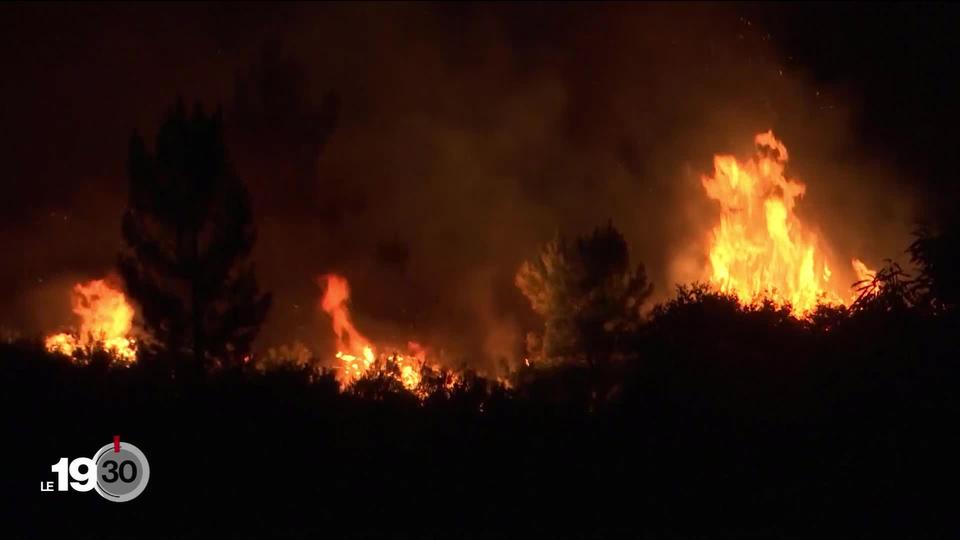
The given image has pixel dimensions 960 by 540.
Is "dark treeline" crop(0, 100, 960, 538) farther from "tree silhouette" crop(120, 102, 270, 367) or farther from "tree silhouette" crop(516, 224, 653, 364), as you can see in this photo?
"tree silhouette" crop(516, 224, 653, 364)

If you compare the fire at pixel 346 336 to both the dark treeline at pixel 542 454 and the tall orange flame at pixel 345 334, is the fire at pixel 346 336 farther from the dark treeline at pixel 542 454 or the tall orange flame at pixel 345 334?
the dark treeline at pixel 542 454

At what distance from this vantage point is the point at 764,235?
35406 millimetres

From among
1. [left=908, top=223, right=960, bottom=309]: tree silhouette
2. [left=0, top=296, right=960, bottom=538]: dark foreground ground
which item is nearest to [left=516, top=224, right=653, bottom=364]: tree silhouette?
[left=908, top=223, right=960, bottom=309]: tree silhouette

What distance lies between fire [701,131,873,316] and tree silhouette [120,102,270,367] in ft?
54.1

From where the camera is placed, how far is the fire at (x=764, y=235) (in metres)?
32.9

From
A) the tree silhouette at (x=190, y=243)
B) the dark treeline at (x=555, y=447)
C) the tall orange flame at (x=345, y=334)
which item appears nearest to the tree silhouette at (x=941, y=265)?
the dark treeline at (x=555, y=447)

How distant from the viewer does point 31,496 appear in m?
9.12

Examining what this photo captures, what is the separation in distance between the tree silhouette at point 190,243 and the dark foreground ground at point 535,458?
8.03m

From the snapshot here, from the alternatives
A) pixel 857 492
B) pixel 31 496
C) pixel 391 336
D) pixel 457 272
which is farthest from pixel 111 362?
pixel 457 272

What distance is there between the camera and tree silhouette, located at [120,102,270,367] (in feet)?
68.2

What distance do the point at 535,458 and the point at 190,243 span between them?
13.4 meters

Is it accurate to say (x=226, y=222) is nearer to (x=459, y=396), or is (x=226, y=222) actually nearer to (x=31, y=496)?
(x=459, y=396)

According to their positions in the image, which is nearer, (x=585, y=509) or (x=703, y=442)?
(x=585, y=509)

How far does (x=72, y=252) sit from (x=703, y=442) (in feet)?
103
